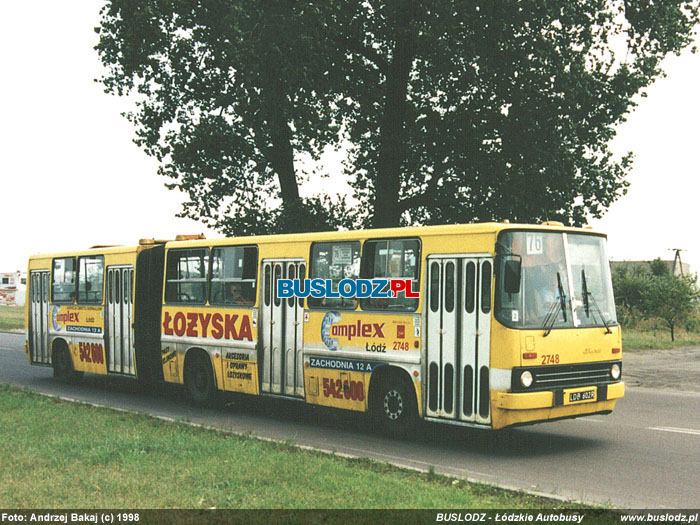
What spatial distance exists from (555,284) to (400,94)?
17.1 m

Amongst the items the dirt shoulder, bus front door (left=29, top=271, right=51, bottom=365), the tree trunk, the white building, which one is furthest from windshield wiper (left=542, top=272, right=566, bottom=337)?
the white building

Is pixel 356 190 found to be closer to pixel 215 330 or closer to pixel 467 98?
pixel 467 98

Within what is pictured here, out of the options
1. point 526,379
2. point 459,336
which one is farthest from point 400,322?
point 526,379

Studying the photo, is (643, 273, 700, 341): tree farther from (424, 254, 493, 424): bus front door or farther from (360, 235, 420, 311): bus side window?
(424, 254, 493, 424): bus front door

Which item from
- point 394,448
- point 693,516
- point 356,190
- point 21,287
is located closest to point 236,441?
point 394,448

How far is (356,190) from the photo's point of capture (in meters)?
30.4

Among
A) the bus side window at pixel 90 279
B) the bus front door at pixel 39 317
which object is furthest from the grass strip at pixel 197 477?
the bus front door at pixel 39 317

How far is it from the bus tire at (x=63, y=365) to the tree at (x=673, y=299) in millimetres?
23797

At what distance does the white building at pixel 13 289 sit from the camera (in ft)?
279

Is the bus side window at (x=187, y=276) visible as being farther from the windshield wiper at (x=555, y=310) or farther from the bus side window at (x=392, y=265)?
the windshield wiper at (x=555, y=310)

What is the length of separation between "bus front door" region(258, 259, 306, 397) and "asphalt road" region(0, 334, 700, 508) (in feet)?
2.13

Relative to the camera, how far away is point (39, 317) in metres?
20.4

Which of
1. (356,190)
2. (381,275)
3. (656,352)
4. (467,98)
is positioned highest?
(467,98)

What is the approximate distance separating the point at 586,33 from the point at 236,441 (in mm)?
18702
